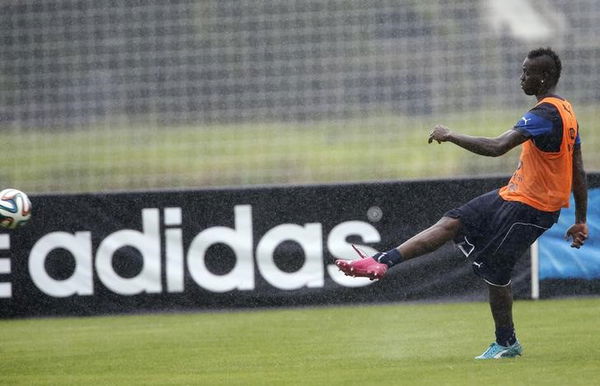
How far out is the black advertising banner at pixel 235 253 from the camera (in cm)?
1170

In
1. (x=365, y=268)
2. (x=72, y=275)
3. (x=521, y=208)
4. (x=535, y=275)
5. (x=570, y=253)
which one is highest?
(x=521, y=208)

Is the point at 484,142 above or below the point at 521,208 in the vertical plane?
above

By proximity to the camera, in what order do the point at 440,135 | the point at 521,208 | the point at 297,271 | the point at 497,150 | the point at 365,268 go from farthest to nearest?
1. the point at 297,271
2. the point at 521,208
3. the point at 365,268
4. the point at 497,150
5. the point at 440,135

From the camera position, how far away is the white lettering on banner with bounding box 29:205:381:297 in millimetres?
11695

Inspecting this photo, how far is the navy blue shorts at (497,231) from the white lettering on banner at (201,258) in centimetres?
402

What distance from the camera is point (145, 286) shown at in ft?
38.5

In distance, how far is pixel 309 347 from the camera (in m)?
8.74

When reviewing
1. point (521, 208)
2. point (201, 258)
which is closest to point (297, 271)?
point (201, 258)

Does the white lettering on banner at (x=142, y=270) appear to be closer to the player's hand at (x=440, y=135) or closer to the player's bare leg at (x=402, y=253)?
the player's bare leg at (x=402, y=253)

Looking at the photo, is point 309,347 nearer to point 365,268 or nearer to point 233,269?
point 365,268

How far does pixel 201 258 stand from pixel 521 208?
4868 millimetres

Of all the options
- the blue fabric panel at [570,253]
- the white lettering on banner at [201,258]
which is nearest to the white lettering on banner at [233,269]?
the white lettering on banner at [201,258]

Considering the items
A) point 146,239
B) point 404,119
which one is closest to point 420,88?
point 404,119

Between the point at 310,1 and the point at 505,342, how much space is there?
8362 mm
